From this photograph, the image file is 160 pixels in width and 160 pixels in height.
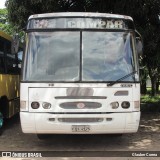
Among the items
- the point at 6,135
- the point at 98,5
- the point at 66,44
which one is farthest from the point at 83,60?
the point at 98,5

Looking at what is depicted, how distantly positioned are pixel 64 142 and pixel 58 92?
1869 mm

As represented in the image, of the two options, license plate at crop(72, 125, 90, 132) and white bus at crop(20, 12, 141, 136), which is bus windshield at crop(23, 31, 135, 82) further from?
license plate at crop(72, 125, 90, 132)

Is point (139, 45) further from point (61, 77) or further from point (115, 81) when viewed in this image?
point (61, 77)

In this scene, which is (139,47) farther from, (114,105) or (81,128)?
(81,128)

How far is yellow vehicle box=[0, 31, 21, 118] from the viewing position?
36.5 ft

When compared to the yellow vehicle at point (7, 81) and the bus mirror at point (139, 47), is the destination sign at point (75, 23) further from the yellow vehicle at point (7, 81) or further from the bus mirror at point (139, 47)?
the yellow vehicle at point (7, 81)

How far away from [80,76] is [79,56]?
1.63 feet

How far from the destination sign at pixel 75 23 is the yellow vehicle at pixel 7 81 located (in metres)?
1.88

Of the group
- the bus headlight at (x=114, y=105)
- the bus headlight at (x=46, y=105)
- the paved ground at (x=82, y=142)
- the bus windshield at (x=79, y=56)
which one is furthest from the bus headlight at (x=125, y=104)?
the bus headlight at (x=46, y=105)

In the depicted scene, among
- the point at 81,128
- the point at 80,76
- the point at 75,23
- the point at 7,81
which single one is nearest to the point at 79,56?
the point at 80,76

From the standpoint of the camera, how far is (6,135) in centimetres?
1098

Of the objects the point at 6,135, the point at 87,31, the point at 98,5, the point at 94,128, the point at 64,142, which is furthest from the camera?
the point at 98,5

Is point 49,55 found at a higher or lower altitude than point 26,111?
higher

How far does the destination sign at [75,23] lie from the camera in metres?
9.15
